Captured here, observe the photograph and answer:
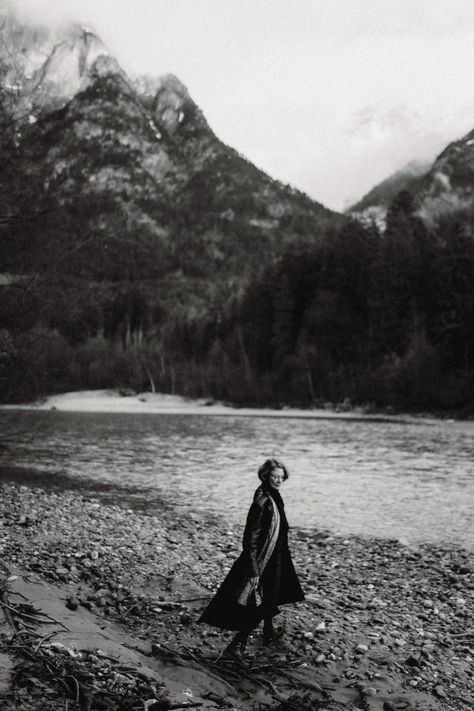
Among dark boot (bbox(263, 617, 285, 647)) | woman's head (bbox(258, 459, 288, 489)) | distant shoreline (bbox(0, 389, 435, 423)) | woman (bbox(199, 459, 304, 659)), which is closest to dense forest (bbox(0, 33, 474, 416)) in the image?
distant shoreline (bbox(0, 389, 435, 423))

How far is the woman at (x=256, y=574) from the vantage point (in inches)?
282

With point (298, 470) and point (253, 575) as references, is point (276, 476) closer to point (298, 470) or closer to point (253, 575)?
point (253, 575)

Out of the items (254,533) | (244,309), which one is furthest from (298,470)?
(244,309)

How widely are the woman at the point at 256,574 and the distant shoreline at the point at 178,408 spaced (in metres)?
54.3

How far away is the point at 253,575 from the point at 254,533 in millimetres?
460

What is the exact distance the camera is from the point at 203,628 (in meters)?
8.11

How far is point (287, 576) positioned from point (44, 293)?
10292 mm

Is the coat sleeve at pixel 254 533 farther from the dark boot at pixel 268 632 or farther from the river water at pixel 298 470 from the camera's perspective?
the river water at pixel 298 470

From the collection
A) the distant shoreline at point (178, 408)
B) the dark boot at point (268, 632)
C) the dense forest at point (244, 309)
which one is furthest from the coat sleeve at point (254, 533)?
the distant shoreline at point (178, 408)

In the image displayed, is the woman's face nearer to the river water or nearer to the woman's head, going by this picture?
the woman's head

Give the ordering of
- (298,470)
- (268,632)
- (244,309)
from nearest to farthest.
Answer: (268,632) < (298,470) < (244,309)

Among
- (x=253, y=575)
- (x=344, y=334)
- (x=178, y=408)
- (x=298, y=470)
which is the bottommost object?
(x=298, y=470)

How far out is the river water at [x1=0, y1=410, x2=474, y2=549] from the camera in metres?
16.3

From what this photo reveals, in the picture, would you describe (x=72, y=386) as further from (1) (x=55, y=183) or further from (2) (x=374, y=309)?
(2) (x=374, y=309)
